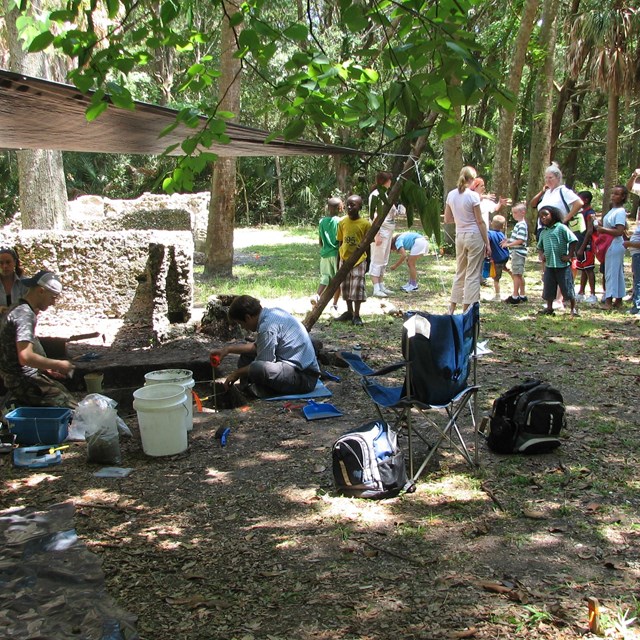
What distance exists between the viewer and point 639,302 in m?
8.71

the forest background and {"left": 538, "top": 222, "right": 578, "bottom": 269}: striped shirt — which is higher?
the forest background

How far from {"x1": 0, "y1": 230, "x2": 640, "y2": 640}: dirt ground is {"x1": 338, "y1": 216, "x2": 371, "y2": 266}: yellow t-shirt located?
11.5 ft

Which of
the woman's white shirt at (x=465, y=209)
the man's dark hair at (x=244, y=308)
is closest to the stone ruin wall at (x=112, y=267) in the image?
the man's dark hair at (x=244, y=308)

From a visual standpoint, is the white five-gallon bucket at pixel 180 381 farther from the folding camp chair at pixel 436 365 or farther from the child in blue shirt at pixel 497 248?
the child in blue shirt at pixel 497 248

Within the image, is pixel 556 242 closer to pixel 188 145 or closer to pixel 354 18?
pixel 354 18

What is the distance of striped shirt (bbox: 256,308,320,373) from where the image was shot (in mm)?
5496

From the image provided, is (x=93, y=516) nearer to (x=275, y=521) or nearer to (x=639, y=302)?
(x=275, y=521)

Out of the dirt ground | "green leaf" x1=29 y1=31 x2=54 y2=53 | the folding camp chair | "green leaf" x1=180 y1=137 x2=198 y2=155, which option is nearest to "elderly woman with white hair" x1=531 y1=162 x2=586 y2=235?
Answer: the dirt ground

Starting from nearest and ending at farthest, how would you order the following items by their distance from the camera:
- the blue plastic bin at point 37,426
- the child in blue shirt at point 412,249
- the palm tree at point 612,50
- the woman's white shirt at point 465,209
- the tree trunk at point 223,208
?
the blue plastic bin at point 37,426 → the woman's white shirt at point 465,209 → the child in blue shirt at point 412,249 → the tree trunk at point 223,208 → the palm tree at point 612,50

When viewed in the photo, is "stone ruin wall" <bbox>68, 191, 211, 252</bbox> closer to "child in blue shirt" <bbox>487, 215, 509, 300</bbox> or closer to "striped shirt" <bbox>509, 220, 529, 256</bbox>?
"child in blue shirt" <bbox>487, 215, 509, 300</bbox>

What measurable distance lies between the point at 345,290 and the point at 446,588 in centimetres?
556

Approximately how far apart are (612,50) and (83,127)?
1428cm

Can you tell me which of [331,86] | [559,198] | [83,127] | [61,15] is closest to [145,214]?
[83,127]

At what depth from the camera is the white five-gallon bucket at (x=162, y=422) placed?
14.8 feet
